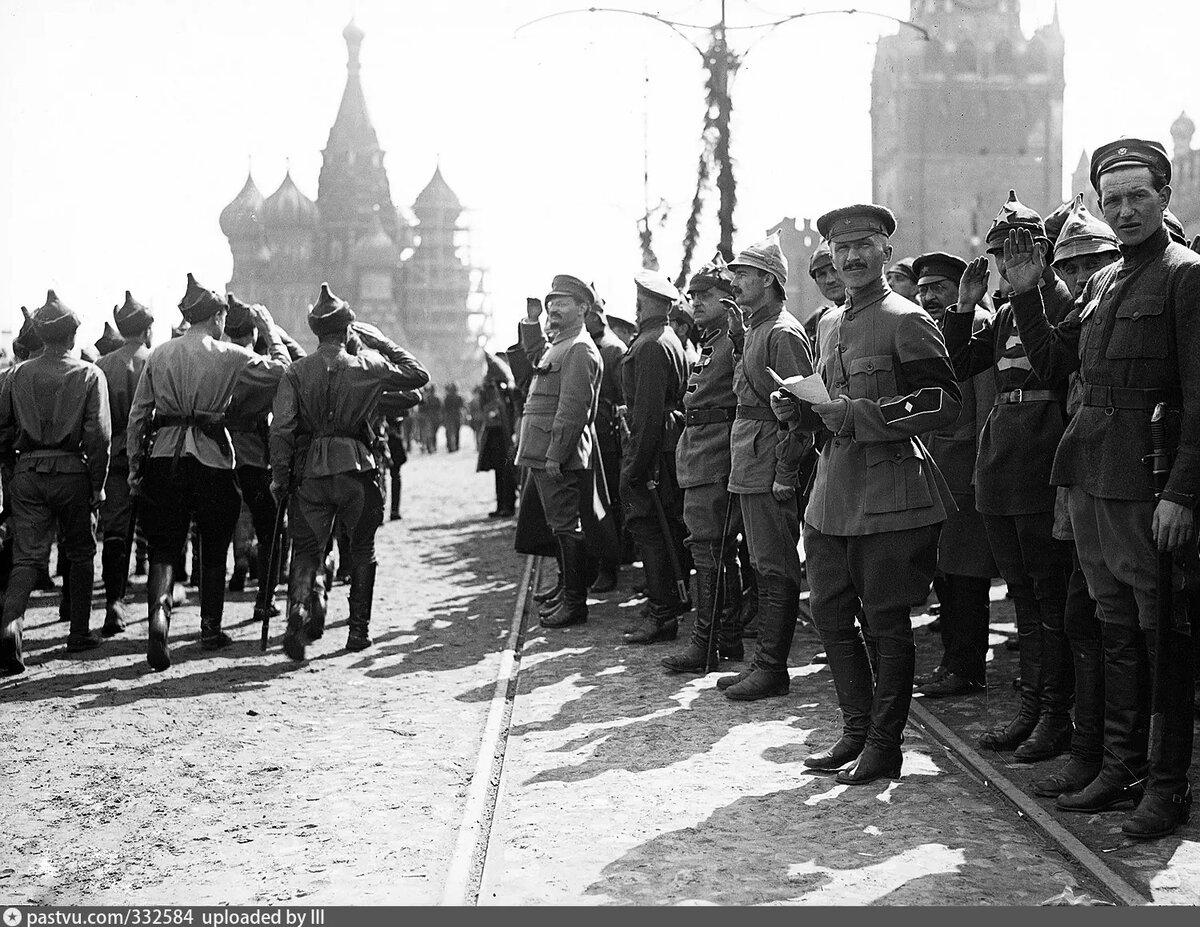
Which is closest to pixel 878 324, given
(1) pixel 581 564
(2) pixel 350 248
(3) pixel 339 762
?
(3) pixel 339 762

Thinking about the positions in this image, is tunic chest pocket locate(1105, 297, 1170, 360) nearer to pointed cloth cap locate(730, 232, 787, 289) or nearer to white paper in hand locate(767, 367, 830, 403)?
white paper in hand locate(767, 367, 830, 403)

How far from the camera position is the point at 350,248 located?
105875 millimetres

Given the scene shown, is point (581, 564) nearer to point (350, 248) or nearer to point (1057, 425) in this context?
point (1057, 425)

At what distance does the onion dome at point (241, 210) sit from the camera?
96188 mm

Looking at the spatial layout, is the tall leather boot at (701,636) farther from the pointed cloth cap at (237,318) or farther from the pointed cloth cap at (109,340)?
the pointed cloth cap at (109,340)

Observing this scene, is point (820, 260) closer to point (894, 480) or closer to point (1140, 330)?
point (894, 480)

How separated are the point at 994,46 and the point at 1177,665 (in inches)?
2938

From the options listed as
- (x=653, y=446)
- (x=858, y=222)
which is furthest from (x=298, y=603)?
(x=858, y=222)

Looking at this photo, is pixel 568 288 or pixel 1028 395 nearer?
pixel 1028 395

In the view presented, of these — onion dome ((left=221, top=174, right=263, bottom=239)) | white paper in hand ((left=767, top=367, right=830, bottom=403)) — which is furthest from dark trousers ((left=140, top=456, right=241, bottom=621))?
onion dome ((left=221, top=174, right=263, bottom=239))

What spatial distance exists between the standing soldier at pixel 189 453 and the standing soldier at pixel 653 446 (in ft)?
7.97

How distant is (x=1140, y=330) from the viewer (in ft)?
15.9

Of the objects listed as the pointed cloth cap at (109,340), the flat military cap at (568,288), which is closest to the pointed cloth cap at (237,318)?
the pointed cloth cap at (109,340)

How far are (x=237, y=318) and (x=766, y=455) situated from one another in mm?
4695
